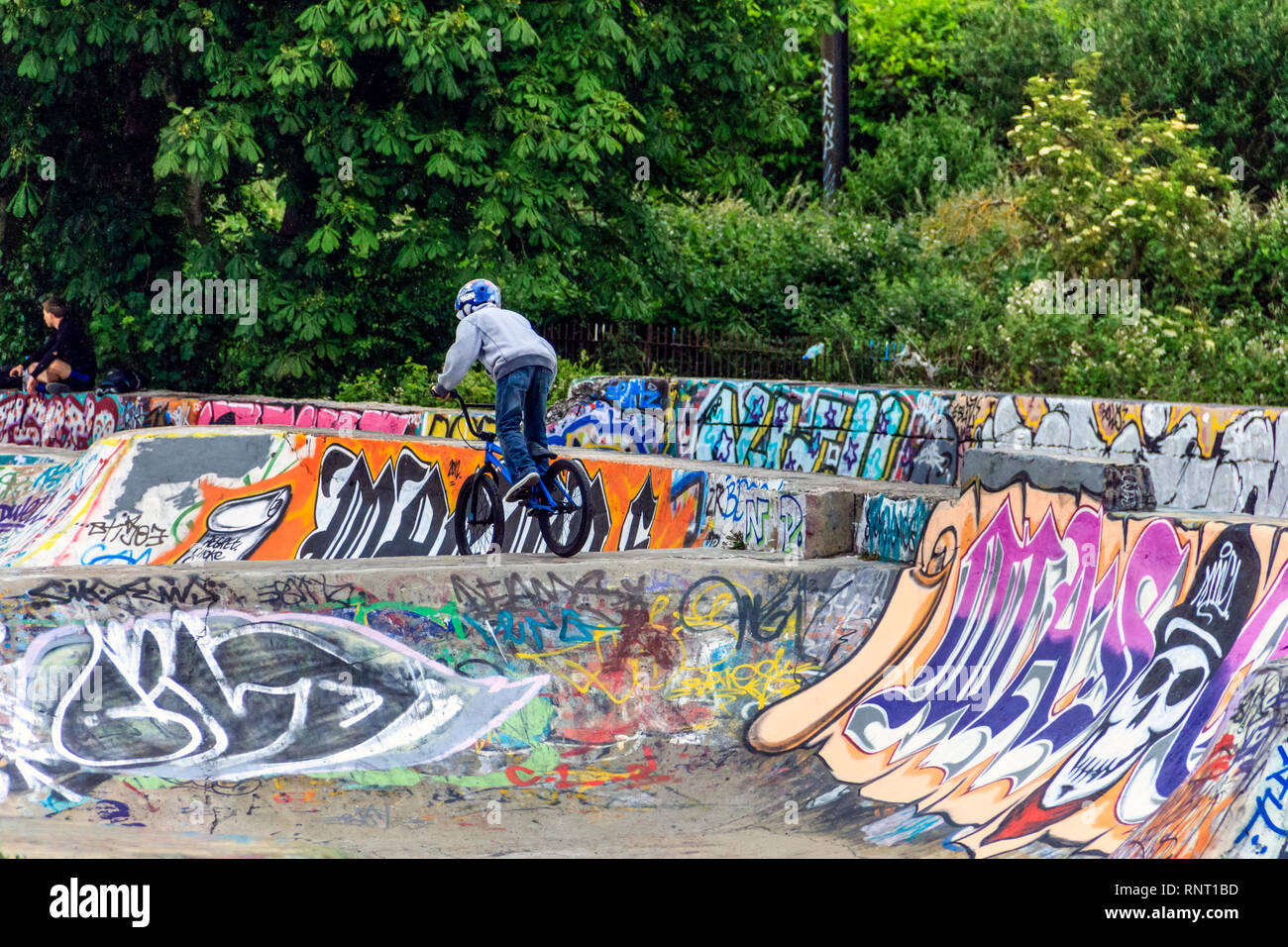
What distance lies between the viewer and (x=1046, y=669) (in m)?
6.99

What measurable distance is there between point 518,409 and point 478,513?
1192mm

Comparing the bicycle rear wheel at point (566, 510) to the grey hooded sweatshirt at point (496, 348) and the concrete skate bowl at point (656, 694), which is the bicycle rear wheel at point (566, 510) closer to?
the grey hooded sweatshirt at point (496, 348)

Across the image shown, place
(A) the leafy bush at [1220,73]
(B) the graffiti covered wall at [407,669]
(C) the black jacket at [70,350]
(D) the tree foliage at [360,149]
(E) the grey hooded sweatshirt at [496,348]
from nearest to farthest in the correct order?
(B) the graffiti covered wall at [407,669], (E) the grey hooded sweatshirt at [496,348], (D) the tree foliage at [360,149], (C) the black jacket at [70,350], (A) the leafy bush at [1220,73]

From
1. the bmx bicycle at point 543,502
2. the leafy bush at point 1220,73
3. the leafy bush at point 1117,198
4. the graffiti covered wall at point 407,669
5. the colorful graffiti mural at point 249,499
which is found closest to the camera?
the graffiti covered wall at point 407,669

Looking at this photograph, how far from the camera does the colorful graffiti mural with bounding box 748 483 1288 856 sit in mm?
6070

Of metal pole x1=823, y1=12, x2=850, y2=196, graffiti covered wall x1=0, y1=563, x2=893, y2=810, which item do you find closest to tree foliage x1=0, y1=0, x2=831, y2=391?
metal pole x1=823, y1=12, x2=850, y2=196

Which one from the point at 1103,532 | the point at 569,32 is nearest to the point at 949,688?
the point at 1103,532

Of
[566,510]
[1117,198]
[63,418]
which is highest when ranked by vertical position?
[1117,198]

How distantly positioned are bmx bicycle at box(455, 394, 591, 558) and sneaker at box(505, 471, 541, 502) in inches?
1.7

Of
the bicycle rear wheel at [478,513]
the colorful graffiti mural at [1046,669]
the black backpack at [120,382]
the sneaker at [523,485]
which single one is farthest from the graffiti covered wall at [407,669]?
the black backpack at [120,382]

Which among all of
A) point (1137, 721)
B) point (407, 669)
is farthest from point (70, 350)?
point (1137, 721)

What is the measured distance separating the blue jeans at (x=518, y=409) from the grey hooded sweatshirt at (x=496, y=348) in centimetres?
6

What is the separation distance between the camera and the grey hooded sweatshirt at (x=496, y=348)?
28.7ft

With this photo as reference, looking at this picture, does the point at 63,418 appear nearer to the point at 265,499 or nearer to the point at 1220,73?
the point at 265,499
